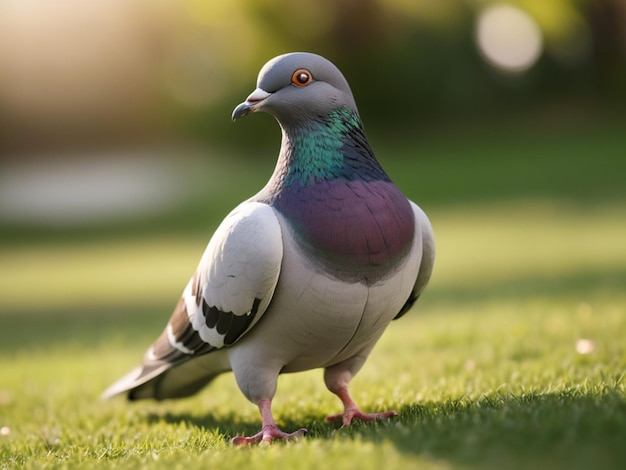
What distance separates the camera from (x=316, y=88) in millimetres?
3330

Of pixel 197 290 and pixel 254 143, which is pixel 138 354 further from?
pixel 254 143

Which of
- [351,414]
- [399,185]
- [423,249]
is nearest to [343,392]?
[351,414]

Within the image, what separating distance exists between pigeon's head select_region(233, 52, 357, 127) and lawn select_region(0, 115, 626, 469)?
1.29m

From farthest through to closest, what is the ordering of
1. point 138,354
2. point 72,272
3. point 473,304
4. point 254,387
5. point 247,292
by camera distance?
point 72,272 → point 473,304 → point 138,354 → point 254,387 → point 247,292

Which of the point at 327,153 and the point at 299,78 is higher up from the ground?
the point at 299,78

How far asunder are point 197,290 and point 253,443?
72cm

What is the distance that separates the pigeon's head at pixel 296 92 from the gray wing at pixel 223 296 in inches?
15.4

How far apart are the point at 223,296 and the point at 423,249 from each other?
0.90 metres

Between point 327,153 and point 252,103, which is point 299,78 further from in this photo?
point 327,153

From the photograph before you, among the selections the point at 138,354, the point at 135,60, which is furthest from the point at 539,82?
the point at 138,354

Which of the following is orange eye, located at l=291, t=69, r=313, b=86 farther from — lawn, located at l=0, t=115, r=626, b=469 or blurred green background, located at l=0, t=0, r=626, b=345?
blurred green background, located at l=0, t=0, r=626, b=345

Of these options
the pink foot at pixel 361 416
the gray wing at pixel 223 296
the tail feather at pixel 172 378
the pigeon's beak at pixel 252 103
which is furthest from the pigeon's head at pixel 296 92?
the pink foot at pixel 361 416

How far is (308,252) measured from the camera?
315 cm

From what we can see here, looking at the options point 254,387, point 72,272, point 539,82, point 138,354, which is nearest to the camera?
point 254,387
